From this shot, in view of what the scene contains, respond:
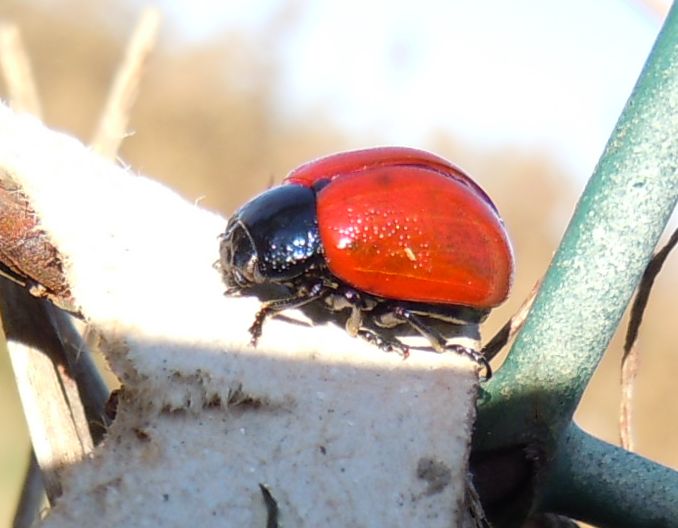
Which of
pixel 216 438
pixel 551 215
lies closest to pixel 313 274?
pixel 216 438

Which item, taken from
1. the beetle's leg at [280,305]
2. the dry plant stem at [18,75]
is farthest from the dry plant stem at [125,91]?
the beetle's leg at [280,305]

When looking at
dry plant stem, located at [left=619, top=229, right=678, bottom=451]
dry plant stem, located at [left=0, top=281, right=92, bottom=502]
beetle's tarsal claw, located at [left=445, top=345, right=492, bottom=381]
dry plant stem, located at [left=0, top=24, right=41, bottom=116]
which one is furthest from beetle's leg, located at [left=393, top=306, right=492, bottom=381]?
dry plant stem, located at [left=0, top=24, right=41, bottom=116]

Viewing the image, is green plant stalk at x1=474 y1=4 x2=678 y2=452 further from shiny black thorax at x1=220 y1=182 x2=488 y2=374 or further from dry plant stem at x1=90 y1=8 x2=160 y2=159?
dry plant stem at x1=90 y1=8 x2=160 y2=159

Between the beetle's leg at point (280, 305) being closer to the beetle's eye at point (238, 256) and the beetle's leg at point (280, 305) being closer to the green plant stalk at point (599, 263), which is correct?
the beetle's eye at point (238, 256)

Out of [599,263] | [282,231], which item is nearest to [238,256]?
[282,231]

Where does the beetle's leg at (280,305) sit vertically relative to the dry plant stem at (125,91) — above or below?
below

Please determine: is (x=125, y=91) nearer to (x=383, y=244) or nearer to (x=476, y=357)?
(x=383, y=244)
